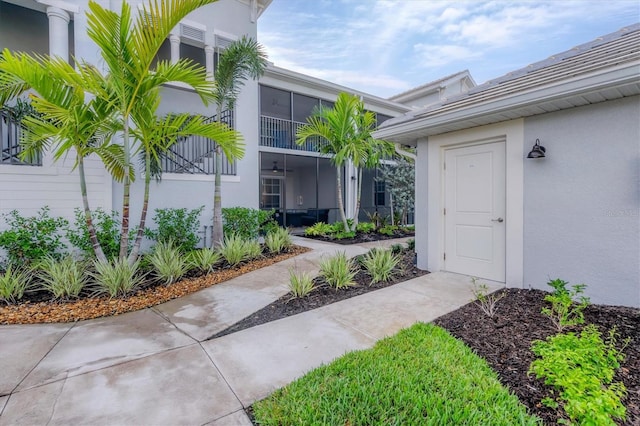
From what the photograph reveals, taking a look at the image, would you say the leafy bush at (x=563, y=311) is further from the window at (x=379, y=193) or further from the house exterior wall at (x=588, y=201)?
the window at (x=379, y=193)

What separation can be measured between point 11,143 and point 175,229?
3.41 metres

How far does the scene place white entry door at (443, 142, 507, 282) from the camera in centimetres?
480

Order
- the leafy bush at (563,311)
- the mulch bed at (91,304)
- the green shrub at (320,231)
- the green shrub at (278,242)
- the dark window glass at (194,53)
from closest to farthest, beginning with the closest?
the leafy bush at (563,311)
the mulch bed at (91,304)
the green shrub at (278,242)
the dark window glass at (194,53)
the green shrub at (320,231)

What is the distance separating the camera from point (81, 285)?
4449 millimetres

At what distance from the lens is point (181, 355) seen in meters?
2.78

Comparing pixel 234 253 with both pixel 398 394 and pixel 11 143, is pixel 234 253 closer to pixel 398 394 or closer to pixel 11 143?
pixel 398 394

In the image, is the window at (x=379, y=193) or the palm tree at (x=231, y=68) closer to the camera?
the palm tree at (x=231, y=68)

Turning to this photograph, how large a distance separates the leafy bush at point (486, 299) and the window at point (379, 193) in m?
9.63

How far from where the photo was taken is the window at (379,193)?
14285mm

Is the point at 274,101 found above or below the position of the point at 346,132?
above

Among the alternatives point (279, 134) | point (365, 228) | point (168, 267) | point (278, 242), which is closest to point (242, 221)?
point (278, 242)

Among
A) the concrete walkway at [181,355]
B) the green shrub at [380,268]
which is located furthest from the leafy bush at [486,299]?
the green shrub at [380,268]

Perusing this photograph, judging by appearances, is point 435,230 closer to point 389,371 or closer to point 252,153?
point 389,371

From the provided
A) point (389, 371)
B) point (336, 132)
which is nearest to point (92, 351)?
point (389, 371)
